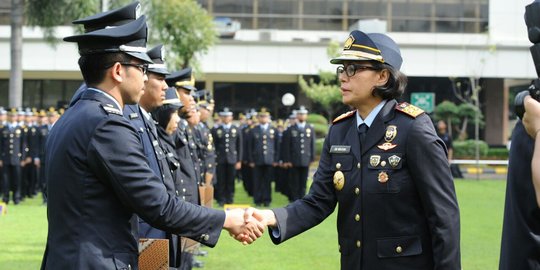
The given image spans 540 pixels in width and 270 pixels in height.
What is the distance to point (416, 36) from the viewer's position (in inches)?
1578

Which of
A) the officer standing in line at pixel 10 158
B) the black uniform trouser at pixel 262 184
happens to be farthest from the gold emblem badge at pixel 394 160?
the officer standing in line at pixel 10 158

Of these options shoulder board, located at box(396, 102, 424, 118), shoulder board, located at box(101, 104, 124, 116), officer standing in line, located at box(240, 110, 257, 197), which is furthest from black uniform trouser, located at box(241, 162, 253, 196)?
shoulder board, located at box(101, 104, 124, 116)

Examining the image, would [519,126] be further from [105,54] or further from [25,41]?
[25,41]

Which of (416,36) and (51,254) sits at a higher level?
(416,36)

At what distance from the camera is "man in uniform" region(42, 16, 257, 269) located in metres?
3.40

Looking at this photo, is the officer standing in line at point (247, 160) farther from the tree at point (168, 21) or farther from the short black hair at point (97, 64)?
the short black hair at point (97, 64)

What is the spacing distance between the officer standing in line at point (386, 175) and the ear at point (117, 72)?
117 centimetres

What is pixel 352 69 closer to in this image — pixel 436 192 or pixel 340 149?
pixel 340 149

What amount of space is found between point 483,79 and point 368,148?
36.7 m

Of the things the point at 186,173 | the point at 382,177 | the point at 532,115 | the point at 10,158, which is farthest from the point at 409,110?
the point at 10,158

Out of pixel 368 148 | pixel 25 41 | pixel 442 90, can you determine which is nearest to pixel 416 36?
pixel 442 90

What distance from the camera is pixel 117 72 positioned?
3664 millimetres

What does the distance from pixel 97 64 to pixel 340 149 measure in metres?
1.36

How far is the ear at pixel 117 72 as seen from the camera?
365 centimetres
